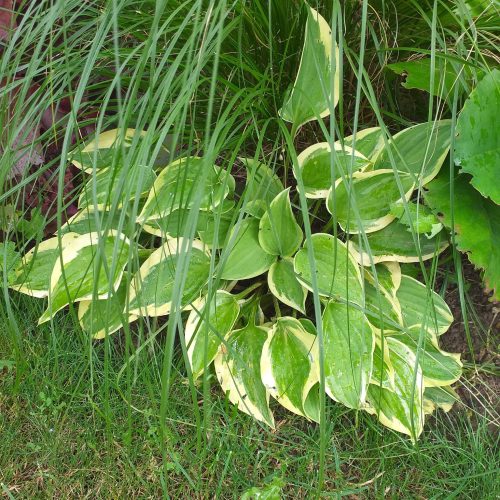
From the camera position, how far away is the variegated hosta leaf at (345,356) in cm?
133

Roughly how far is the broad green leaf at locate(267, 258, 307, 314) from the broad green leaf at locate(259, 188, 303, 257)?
0.11ft

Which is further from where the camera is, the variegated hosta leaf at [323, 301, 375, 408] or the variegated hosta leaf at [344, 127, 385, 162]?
the variegated hosta leaf at [344, 127, 385, 162]

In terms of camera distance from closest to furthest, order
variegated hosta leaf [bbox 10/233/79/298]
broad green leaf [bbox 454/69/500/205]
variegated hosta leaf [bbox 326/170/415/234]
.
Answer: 1. broad green leaf [bbox 454/69/500/205]
2. variegated hosta leaf [bbox 326/170/415/234]
3. variegated hosta leaf [bbox 10/233/79/298]

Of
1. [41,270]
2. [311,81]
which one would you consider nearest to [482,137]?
[311,81]

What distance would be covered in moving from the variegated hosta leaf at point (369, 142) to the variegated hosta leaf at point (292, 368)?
43cm

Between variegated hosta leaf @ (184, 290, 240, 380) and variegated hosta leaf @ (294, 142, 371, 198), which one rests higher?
variegated hosta leaf @ (294, 142, 371, 198)

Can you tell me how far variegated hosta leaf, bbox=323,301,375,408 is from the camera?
4.37 ft

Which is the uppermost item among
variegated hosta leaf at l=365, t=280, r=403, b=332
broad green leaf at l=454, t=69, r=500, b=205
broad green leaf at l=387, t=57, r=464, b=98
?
broad green leaf at l=387, t=57, r=464, b=98

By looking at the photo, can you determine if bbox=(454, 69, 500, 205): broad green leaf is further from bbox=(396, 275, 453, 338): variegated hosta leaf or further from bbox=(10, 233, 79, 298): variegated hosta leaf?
bbox=(10, 233, 79, 298): variegated hosta leaf

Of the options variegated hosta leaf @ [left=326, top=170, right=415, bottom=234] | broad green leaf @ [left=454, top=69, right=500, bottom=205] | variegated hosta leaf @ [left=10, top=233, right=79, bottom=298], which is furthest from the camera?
variegated hosta leaf @ [left=10, top=233, right=79, bottom=298]

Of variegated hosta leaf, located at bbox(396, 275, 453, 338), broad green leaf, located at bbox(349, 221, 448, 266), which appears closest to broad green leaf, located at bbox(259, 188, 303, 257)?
broad green leaf, located at bbox(349, 221, 448, 266)

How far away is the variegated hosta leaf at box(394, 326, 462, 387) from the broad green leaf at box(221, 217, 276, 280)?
36 centimetres

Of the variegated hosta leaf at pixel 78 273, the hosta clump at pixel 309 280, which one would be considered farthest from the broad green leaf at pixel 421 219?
the variegated hosta leaf at pixel 78 273

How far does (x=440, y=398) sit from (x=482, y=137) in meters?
0.60
